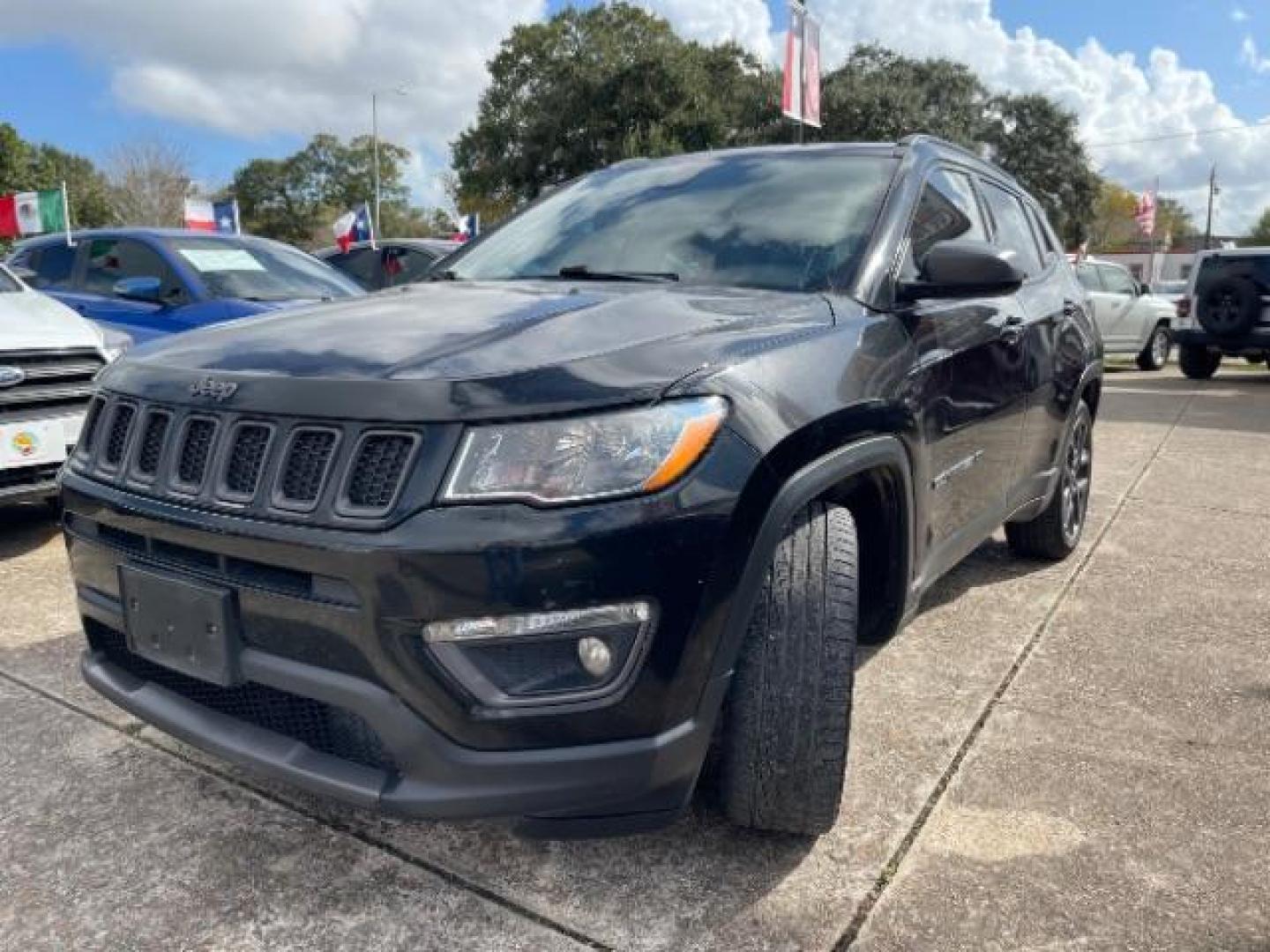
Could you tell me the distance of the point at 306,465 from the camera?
1744mm

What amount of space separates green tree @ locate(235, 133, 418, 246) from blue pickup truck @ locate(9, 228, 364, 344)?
239 feet

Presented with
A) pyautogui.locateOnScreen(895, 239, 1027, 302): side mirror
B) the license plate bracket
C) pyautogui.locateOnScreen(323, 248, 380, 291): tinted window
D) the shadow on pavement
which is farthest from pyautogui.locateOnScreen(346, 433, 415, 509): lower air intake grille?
pyautogui.locateOnScreen(323, 248, 380, 291): tinted window

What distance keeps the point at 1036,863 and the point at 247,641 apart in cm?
168

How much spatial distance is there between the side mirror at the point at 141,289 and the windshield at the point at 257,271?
278 mm

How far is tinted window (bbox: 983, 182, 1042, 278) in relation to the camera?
11.9 ft

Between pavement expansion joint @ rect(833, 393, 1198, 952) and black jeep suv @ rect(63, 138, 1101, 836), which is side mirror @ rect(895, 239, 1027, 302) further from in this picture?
pavement expansion joint @ rect(833, 393, 1198, 952)

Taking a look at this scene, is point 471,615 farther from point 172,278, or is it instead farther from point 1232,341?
point 1232,341

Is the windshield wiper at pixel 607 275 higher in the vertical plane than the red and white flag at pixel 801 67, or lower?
lower

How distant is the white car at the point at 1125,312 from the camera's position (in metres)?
14.4

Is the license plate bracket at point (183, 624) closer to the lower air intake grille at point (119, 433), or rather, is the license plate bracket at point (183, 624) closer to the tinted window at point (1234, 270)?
the lower air intake grille at point (119, 433)

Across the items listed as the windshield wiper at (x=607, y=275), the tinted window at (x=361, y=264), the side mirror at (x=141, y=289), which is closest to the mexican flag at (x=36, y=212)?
the tinted window at (x=361, y=264)

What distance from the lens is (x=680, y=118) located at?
35750 millimetres

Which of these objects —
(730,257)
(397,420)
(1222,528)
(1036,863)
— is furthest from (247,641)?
(1222,528)

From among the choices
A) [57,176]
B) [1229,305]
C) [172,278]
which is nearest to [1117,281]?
[1229,305]
